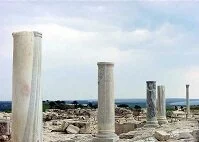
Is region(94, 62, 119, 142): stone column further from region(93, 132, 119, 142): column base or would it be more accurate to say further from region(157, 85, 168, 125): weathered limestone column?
region(157, 85, 168, 125): weathered limestone column

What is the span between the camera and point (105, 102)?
13.6 m

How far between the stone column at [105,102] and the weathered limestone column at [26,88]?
22.3 feet

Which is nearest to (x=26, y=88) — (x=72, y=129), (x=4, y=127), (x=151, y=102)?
(x=4, y=127)

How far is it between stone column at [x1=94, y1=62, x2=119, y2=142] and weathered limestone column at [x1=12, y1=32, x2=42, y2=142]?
6.81 m

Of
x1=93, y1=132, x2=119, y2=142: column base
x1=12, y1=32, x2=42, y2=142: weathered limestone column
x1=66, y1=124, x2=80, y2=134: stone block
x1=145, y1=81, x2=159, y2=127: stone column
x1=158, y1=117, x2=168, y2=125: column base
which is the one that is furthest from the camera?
x1=158, y1=117, x2=168, y2=125: column base

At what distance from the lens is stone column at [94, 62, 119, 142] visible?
13500mm

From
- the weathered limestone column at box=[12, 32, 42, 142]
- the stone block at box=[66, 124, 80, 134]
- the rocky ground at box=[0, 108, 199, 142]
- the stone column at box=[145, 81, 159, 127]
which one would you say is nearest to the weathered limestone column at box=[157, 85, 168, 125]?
the rocky ground at box=[0, 108, 199, 142]

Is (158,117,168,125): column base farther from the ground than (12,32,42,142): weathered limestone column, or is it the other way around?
(12,32,42,142): weathered limestone column

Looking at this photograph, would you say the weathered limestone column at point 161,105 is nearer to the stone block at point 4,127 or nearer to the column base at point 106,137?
the column base at point 106,137

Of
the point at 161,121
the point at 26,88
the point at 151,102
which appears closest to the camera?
the point at 26,88

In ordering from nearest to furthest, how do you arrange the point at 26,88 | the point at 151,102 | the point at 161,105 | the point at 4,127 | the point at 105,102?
the point at 26,88
the point at 4,127
the point at 105,102
the point at 151,102
the point at 161,105

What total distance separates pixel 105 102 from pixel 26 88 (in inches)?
276

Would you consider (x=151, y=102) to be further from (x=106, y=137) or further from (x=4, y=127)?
(x=4, y=127)

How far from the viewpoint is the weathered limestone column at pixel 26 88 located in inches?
264
